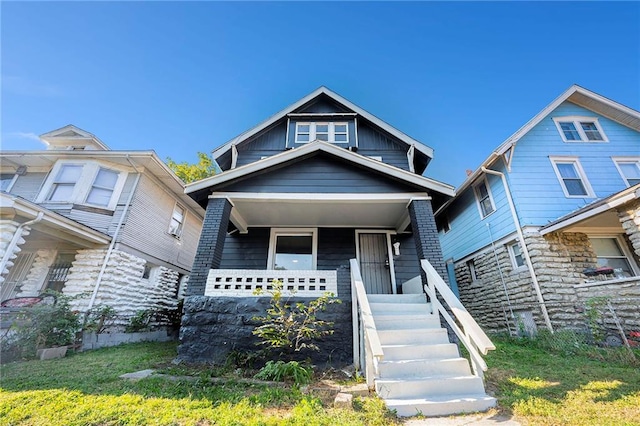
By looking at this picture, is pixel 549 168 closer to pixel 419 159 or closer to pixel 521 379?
pixel 419 159

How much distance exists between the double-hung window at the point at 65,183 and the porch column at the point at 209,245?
617cm

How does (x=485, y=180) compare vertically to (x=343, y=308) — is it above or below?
above

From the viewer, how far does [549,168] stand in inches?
343

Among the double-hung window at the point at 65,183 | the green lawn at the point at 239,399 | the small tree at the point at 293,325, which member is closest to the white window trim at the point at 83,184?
the double-hung window at the point at 65,183

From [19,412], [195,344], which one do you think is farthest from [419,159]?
[19,412]

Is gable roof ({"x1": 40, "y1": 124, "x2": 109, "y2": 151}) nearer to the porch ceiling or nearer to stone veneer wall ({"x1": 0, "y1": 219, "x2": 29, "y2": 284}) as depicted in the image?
stone veneer wall ({"x1": 0, "y1": 219, "x2": 29, "y2": 284})

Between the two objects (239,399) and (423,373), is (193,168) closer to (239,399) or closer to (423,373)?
(239,399)

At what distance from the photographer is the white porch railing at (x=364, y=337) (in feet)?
10.6

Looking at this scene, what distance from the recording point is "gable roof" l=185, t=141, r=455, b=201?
6.09 meters

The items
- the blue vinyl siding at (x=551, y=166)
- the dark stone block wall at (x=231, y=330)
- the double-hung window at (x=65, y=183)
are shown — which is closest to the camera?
the dark stone block wall at (x=231, y=330)

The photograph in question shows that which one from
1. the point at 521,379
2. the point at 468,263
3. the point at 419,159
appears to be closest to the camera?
the point at 521,379

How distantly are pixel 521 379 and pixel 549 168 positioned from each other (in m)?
8.02

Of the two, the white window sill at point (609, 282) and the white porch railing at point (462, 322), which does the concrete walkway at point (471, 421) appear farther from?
the white window sill at point (609, 282)

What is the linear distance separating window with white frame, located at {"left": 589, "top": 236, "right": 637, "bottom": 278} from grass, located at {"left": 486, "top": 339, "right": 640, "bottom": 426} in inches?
150
